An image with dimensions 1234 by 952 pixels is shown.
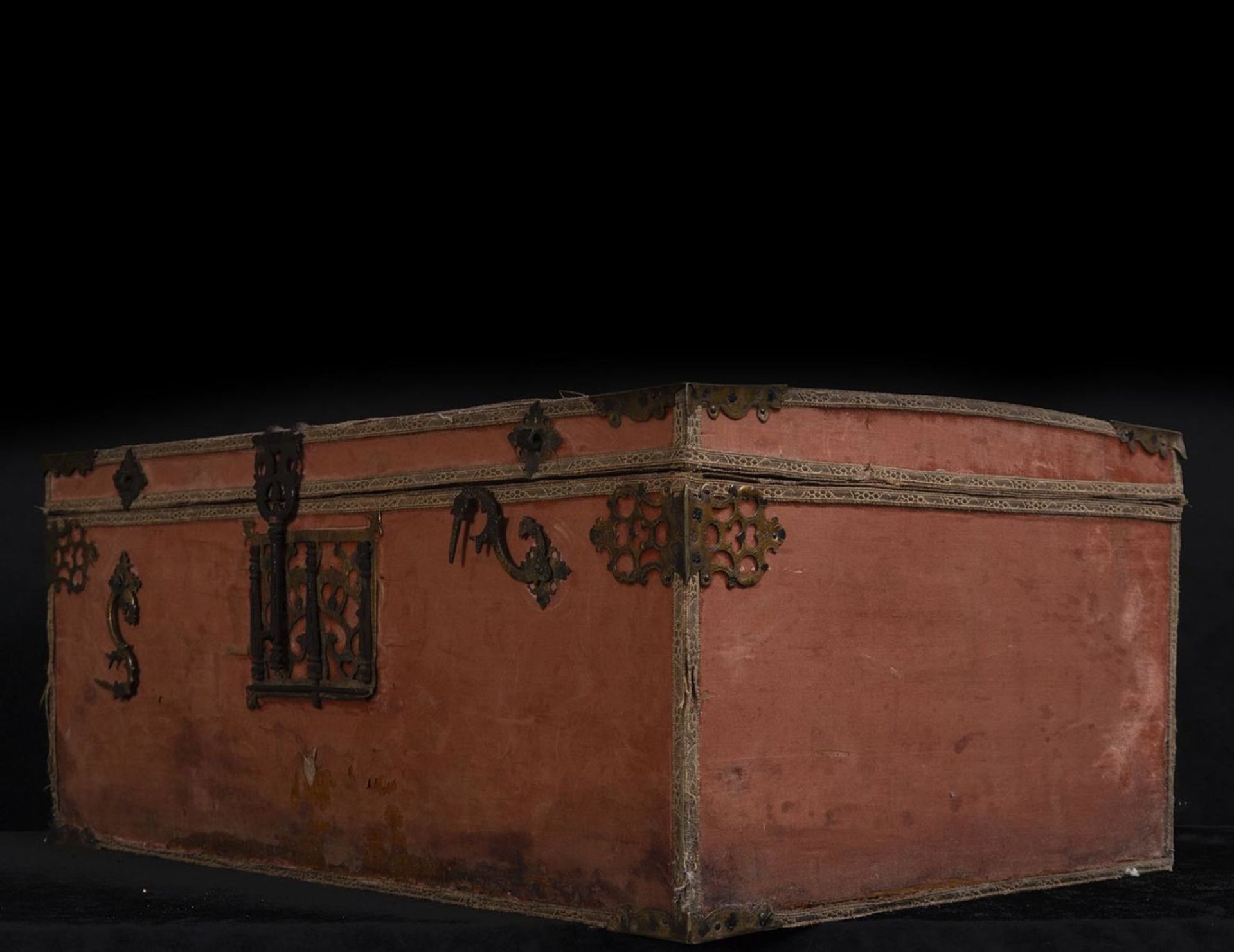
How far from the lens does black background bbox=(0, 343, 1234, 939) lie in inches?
259

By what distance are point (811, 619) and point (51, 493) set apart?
9.17ft

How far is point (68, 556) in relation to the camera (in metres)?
6.07

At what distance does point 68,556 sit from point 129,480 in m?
0.40

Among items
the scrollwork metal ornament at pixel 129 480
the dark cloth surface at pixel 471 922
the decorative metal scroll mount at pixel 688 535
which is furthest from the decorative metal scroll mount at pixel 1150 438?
the scrollwork metal ornament at pixel 129 480

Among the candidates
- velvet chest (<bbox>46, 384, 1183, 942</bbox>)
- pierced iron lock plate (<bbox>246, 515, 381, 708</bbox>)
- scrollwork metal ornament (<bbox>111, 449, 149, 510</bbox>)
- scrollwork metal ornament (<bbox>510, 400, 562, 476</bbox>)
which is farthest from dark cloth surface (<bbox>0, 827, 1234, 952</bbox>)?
scrollwork metal ornament (<bbox>111, 449, 149, 510</bbox>)

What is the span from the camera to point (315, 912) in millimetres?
4715

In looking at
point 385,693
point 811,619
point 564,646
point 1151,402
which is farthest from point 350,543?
point 1151,402

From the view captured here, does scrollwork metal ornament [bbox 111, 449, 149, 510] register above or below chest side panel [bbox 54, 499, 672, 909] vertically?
above

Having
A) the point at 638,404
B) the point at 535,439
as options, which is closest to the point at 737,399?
the point at 638,404

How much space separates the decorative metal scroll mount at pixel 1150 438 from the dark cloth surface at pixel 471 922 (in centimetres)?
113

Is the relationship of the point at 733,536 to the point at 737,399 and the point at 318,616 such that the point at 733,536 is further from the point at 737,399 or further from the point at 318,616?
the point at 318,616

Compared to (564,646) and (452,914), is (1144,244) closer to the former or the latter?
(564,646)

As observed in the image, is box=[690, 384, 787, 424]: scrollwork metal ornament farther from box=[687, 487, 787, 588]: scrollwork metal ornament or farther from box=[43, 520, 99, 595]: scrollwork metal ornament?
box=[43, 520, 99, 595]: scrollwork metal ornament

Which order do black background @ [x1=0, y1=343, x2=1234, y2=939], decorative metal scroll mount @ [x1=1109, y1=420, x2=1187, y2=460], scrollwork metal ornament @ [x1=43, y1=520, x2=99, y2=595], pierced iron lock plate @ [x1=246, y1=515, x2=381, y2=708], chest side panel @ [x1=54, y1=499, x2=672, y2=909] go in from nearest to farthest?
chest side panel @ [x1=54, y1=499, x2=672, y2=909] → pierced iron lock plate @ [x1=246, y1=515, x2=381, y2=708] → decorative metal scroll mount @ [x1=1109, y1=420, x2=1187, y2=460] → scrollwork metal ornament @ [x1=43, y1=520, x2=99, y2=595] → black background @ [x1=0, y1=343, x2=1234, y2=939]
